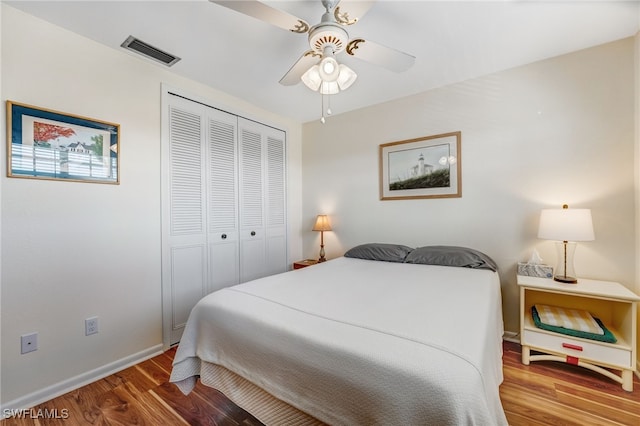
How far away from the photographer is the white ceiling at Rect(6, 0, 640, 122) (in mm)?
1679

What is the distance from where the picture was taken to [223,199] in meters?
2.86

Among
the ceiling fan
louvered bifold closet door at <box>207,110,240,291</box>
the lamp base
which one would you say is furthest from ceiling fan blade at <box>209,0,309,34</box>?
the lamp base

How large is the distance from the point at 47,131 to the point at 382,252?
9.24 ft

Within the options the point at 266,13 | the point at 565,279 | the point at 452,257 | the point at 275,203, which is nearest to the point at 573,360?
the point at 565,279

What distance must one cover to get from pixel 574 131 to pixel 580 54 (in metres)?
0.62

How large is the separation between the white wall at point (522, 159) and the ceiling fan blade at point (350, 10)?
5.59ft

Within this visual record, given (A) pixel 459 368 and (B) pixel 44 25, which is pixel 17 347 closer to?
(B) pixel 44 25

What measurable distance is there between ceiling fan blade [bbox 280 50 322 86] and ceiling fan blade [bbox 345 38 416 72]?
0.67 ft

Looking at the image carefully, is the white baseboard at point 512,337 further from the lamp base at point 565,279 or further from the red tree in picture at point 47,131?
the red tree in picture at point 47,131

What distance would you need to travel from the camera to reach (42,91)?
5.76ft

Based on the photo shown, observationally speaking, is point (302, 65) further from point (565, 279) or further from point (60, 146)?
point (565, 279)

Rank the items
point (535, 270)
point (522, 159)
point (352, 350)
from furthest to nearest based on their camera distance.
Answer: point (522, 159) < point (535, 270) < point (352, 350)

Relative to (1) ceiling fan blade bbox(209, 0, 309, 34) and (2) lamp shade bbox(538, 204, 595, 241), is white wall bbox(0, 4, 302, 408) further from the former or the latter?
(2) lamp shade bbox(538, 204, 595, 241)

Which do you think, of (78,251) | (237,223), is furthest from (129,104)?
(237,223)
